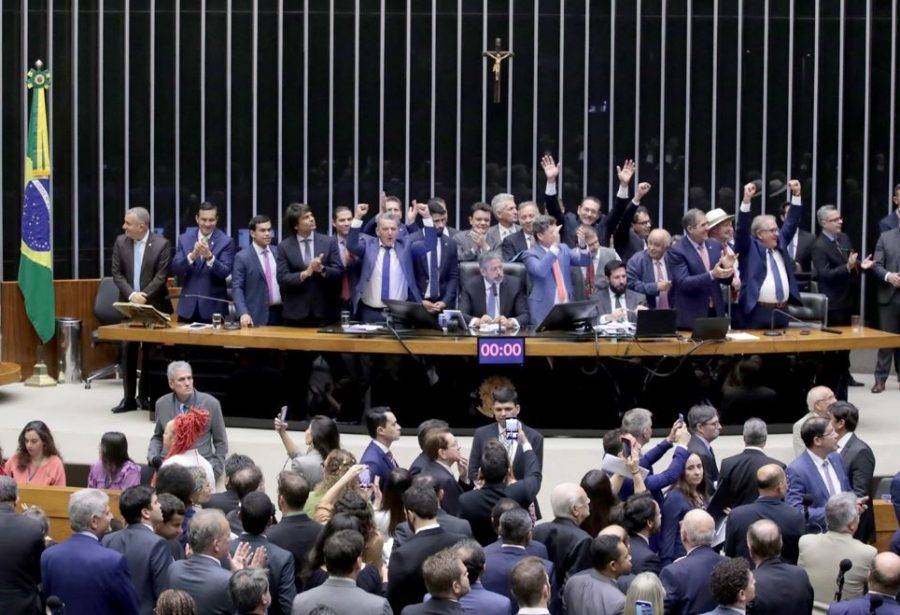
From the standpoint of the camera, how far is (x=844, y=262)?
1717 cm

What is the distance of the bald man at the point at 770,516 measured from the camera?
9578 millimetres

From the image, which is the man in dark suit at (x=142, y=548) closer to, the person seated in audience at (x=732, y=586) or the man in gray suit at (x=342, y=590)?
the man in gray suit at (x=342, y=590)

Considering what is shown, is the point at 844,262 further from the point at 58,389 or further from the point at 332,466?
the point at 332,466

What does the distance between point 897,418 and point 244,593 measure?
8927 mm

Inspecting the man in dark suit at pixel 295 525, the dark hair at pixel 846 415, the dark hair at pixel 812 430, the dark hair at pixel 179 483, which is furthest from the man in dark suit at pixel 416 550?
the dark hair at pixel 846 415

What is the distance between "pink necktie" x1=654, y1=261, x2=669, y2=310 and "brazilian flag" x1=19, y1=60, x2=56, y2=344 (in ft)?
17.9

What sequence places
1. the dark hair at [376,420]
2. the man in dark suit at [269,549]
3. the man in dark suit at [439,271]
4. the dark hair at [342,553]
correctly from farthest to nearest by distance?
the man in dark suit at [439,271] < the dark hair at [376,420] < the man in dark suit at [269,549] < the dark hair at [342,553]

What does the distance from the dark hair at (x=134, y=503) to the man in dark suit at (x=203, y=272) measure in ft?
21.8

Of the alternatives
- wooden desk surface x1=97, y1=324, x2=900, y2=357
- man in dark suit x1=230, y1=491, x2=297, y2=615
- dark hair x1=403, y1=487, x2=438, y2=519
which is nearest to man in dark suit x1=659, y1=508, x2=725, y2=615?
dark hair x1=403, y1=487, x2=438, y2=519

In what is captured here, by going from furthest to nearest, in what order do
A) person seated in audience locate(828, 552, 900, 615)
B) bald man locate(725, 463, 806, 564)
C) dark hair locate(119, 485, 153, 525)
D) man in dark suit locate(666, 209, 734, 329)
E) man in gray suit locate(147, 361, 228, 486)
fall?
man in dark suit locate(666, 209, 734, 329) → man in gray suit locate(147, 361, 228, 486) → bald man locate(725, 463, 806, 564) → dark hair locate(119, 485, 153, 525) → person seated in audience locate(828, 552, 900, 615)

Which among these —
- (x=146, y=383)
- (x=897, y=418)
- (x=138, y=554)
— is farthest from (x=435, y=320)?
(x=138, y=554)

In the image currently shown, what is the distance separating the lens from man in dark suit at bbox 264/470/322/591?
899 centimetres

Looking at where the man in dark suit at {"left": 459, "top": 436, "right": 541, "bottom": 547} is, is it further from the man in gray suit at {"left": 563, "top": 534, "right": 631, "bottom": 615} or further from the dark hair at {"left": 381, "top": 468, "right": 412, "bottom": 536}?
the man in gray suit at {"left": 563, "top": 534, "right": 631, "bottom": 615}

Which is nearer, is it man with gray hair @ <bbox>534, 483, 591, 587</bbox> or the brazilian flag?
man with gray hair @ <bbox>534, 483, 591, 587</bbox>
